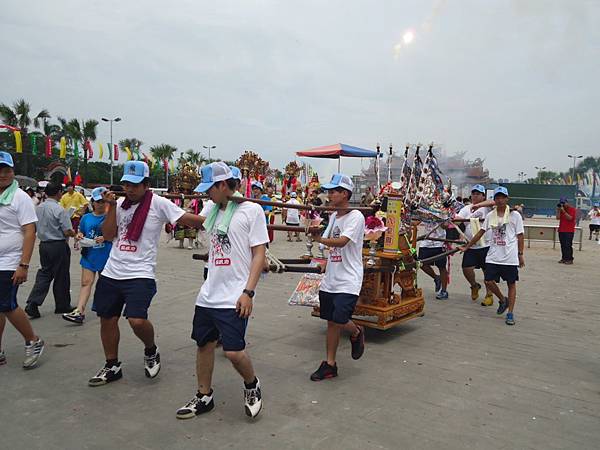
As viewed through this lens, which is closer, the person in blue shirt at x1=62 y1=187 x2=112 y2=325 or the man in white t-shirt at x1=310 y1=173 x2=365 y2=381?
the man in white t-shirt at x1=310 y1=173 x2=365 y2=381

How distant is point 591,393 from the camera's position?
4.37 m

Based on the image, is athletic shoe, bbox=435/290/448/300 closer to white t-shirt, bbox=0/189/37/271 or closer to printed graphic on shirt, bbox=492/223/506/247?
printed graphic on shirt, bbox=492/223/506/247

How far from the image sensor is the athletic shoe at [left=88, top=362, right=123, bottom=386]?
425 cm

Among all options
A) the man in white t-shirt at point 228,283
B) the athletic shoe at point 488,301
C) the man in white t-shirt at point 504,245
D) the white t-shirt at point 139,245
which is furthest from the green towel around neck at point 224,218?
the athletic shoe at point 488,301

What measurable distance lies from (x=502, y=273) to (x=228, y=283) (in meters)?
4.76

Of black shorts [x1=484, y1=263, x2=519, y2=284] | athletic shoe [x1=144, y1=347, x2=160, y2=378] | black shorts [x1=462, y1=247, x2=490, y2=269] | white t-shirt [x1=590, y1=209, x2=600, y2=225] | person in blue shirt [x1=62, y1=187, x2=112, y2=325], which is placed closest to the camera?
athletic shoe [x1=144, y1=347, x2=160, y2=378]

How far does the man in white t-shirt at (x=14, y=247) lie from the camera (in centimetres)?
453

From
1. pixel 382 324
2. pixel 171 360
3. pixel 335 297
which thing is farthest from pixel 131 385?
pixel 382 324

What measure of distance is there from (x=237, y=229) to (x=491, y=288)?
4.84 meters

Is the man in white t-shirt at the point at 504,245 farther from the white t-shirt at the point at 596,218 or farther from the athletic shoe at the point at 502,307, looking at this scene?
the white t-shirt at the point at 596,218

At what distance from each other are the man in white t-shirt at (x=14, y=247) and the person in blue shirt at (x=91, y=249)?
1499mm

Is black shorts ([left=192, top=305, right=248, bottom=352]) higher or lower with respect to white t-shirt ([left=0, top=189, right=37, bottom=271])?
lower

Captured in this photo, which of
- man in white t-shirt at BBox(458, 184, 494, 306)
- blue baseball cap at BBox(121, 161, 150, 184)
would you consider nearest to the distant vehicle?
man in white t-shirt at BBox(458, 184, 494, 306)

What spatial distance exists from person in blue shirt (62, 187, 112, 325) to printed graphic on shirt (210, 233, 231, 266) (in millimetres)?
3054
